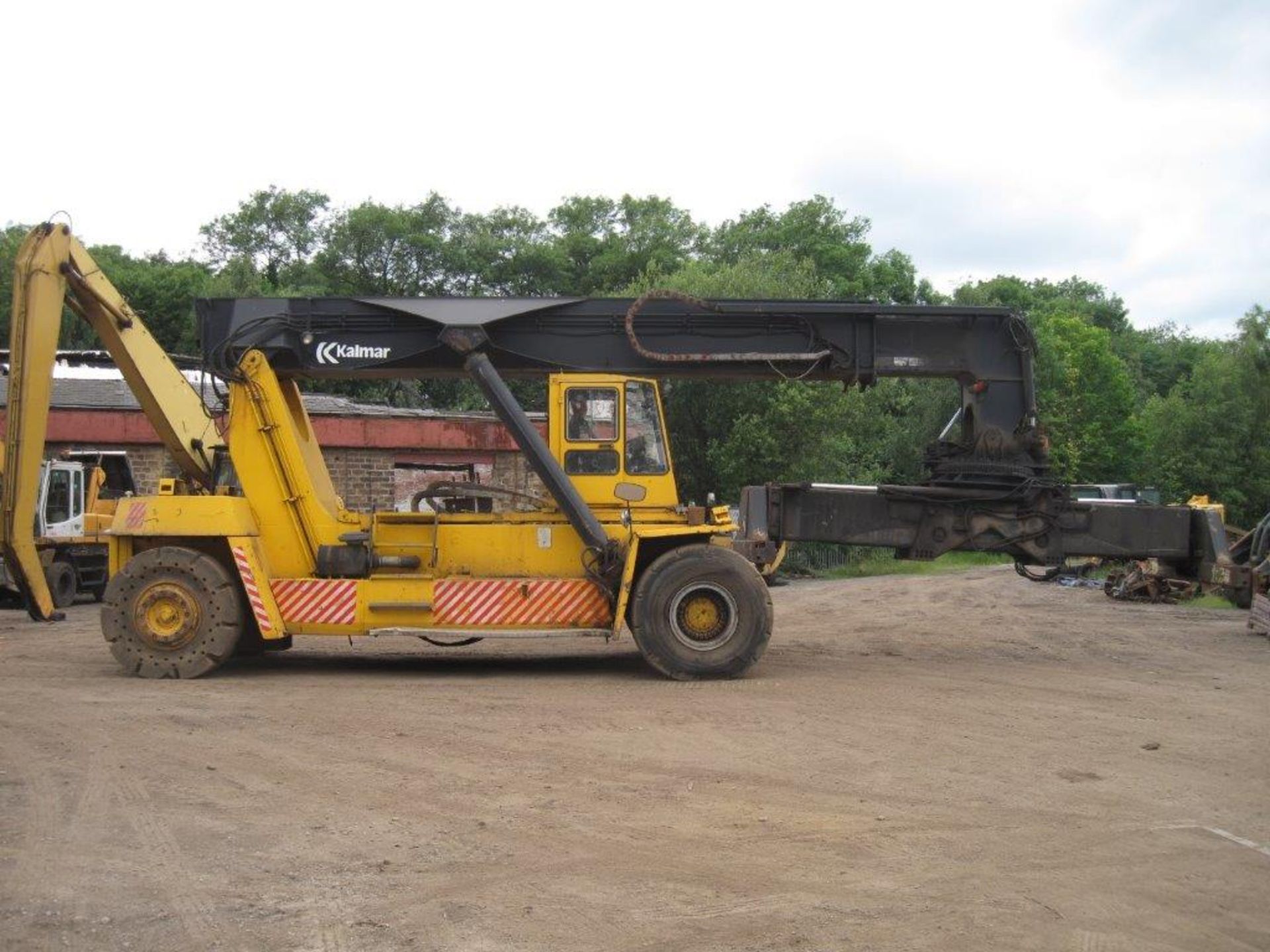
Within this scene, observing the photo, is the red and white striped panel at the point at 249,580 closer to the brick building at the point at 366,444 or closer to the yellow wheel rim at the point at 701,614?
the yellow wheel rim at the point at 701,614

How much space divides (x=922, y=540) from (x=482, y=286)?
47.2 metres

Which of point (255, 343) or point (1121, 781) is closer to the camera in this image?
point (1121, 781)

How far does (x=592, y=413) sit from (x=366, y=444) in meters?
17.7

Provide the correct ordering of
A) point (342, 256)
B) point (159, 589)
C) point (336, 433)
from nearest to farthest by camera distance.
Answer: point (159, 589) → point (336, 433) → point (342, 256)

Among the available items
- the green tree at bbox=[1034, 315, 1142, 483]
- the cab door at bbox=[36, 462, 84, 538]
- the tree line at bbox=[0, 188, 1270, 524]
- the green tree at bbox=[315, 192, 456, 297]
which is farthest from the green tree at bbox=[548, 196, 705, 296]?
the cab door at bbox=[36, 462, 84, 538]

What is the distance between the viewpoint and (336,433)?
96.8ft

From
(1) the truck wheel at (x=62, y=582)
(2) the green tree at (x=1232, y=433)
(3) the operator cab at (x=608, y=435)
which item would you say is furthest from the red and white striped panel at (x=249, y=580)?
(2) the green tree at (x=1232, y=433)

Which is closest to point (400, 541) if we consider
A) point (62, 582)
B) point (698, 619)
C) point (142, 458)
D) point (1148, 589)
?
point (698, 619)

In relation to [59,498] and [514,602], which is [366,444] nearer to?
[59,498]

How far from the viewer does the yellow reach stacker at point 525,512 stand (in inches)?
498

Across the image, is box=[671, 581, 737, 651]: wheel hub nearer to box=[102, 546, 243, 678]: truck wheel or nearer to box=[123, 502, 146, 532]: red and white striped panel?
box=[102, 546, 243, 678]: truck wheel

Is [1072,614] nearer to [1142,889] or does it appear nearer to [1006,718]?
[1006,718]

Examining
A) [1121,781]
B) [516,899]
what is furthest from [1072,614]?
[516,899]

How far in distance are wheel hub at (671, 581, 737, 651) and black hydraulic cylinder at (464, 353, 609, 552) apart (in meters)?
0.94
